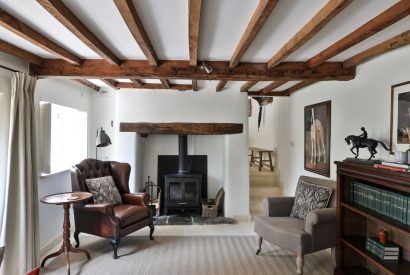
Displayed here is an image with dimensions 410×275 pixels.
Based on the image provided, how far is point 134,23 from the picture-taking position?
175 cm

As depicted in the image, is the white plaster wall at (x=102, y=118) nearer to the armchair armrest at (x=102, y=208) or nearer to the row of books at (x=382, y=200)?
the armchair armrest at (x=102, y=208)

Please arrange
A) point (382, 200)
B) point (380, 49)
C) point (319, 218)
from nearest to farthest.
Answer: point (382, 200) < point (380, 49) < point (319, 218)

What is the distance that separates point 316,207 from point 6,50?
3509mm

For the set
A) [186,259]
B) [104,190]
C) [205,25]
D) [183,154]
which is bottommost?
[186,259]

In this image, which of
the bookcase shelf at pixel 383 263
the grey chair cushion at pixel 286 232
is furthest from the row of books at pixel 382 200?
the grey chair cushion at pixel 286 232

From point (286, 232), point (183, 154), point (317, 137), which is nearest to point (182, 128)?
point (183, 154)

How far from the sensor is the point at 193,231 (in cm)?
389

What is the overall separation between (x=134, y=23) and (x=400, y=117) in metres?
2.34

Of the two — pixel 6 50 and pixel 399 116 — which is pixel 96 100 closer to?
pixel 6 50

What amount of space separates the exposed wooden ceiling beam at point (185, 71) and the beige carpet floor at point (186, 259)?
2100mm

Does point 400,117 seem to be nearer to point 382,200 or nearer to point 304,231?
point 382,200

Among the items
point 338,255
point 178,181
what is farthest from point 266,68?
point 178,181

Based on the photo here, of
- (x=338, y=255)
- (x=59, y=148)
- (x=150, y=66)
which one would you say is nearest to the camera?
(x=338, y=255)

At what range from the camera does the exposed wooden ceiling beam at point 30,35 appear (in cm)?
177
